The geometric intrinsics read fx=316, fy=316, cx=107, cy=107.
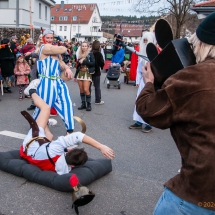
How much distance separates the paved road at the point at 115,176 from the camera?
10.9 feet

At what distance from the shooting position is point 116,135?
600cm

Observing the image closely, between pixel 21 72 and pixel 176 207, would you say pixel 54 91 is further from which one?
pixel 21 72

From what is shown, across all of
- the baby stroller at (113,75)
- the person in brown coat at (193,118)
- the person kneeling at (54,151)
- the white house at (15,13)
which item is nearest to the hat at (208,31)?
the person in brown coat at (193,118)

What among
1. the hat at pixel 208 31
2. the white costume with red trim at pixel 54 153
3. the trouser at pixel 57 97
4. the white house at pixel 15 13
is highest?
the white house at pixel 15 13

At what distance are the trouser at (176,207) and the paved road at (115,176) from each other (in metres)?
1.71

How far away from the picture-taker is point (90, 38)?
75.8 meters

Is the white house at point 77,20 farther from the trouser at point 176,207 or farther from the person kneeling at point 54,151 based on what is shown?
the trouser at point 176,207

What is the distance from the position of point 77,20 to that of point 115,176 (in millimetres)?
72941

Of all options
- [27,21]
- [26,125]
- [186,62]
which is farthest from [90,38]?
[186,62]

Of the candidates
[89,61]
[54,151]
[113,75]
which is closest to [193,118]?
[54,151]

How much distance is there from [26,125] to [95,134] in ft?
4.76

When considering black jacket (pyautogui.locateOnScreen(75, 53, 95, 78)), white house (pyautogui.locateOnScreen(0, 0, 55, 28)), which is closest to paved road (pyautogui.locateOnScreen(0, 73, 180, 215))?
black jacket (pyautogui.locateOnScreen(75, 53, 95, 78))

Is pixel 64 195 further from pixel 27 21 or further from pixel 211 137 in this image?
pixel 27 21

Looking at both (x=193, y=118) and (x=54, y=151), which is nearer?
(x=193, y=118)
